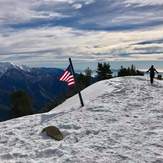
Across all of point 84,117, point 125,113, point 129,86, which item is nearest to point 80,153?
point 84,117

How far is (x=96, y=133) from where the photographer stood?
21.5m

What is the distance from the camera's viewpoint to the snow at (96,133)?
691 inches

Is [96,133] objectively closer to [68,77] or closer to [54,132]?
[54,132]

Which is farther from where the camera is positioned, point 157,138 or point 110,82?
point 110,82

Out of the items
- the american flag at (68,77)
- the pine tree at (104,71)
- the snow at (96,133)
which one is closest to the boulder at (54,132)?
the snow at (96,133)

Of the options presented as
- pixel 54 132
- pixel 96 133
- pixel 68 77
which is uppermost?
pixel 68 77

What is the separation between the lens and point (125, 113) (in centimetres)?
2644

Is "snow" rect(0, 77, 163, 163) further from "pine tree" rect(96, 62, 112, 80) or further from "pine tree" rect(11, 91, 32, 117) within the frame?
"pine tree" rect(96, 62, 112, 80)

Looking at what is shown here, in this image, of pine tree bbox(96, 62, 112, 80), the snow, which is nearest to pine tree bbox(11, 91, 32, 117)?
pine tree bbox(96, 62, 112, 80)

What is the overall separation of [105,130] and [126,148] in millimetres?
3407

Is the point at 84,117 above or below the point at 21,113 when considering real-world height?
above

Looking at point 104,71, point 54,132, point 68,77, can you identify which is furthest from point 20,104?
point 54,132

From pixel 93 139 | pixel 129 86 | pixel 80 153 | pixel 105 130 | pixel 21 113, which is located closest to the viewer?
pixel 80 153

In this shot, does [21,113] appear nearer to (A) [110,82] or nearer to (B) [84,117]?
(A) [110,82]
